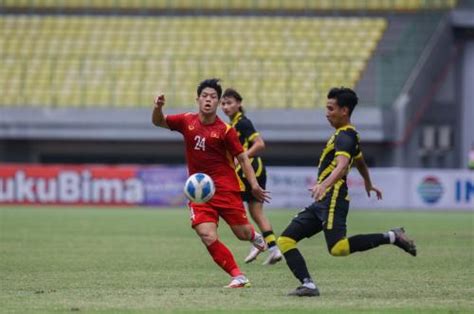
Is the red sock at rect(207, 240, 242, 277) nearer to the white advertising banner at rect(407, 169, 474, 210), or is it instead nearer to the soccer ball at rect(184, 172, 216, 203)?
the soccer ball at rect(184, 172, 216, 203)

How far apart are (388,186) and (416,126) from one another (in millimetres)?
4663

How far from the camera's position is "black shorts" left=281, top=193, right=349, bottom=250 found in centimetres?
1115

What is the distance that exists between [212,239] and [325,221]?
1354 mm

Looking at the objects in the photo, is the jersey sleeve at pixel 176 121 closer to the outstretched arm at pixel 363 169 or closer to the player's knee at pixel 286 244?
the player's knee at pixel 286 244

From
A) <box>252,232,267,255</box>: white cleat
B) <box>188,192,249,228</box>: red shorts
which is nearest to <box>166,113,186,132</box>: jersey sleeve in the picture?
<box>188,192,249,228</box>: red shorts

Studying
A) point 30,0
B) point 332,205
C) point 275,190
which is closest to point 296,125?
point 275,190

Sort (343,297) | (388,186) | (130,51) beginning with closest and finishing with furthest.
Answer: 1. (343,297)
2. (388,186)
3. (130,51)

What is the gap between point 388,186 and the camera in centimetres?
3362

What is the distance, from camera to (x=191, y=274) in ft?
44.2

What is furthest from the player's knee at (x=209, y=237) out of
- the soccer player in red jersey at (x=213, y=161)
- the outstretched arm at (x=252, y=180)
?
the outstretched arm at (x=252, y=180)

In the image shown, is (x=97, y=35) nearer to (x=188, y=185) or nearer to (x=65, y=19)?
(x=65, y=19)

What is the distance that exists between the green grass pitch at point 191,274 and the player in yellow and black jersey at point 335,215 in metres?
0.39

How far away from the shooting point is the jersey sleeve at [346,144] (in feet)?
36.2

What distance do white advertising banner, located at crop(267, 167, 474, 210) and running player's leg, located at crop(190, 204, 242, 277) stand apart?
21086 millimetres
